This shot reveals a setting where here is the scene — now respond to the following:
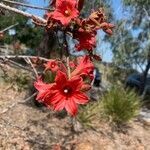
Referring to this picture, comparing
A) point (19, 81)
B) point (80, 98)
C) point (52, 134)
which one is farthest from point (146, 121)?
point (80, 98)

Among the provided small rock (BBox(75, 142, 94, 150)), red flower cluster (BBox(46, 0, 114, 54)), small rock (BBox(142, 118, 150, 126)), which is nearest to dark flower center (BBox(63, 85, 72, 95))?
red flower cluster (BBox(46, 0, 114, 54))

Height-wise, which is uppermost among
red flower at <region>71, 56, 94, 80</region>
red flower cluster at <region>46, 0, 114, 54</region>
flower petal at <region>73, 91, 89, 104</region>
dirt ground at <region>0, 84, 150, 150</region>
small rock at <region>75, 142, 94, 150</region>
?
red flower cluster at <region>46, 0, 114, 54</region>

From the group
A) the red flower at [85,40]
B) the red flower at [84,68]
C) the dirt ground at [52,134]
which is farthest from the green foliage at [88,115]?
the red flower at [84,68]

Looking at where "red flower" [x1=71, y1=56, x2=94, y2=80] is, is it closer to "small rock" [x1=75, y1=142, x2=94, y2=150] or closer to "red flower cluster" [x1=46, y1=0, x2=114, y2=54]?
"red flower cluster" [x1=46, y1=0, x2=114, y2=54]

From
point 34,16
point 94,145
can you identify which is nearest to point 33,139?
point 94,145

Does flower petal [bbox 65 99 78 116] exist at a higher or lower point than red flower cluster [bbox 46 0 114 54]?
lower

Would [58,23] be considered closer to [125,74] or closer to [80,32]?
[80,32]

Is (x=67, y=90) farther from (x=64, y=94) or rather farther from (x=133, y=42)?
(x=133, y=42)
